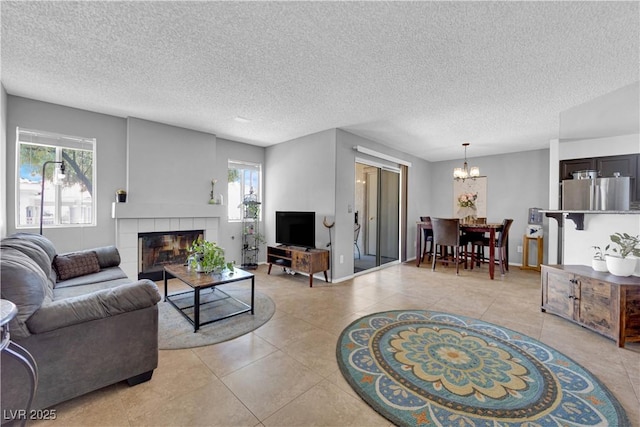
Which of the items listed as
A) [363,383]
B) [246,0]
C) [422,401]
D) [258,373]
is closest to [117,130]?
[246,0]

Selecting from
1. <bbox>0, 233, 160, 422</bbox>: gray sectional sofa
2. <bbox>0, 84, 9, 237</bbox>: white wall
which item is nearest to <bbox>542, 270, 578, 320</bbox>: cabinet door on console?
<bbox>0, 233, 160, 422</bbox>: gray sectional sofa

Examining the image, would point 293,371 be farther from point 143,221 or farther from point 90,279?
point 143,221

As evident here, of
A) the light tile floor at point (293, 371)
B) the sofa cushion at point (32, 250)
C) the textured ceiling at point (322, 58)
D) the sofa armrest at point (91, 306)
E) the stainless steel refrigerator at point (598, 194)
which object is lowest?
the light tile floor at point (293, 371)

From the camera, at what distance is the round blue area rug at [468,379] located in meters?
1.54

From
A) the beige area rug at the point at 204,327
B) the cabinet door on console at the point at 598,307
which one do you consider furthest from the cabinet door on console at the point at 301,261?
the cabinet door on console at the point at 598,307

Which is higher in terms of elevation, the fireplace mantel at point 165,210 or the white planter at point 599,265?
the fireplace mantel at point 165,210

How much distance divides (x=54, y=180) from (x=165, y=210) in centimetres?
128

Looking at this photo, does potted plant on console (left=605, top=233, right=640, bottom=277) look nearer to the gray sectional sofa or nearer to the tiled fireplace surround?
the gray sectional sofa

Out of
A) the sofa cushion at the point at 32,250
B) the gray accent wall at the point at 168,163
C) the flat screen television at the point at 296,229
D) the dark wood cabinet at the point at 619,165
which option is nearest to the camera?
the sofa cushion at the point at 32,250

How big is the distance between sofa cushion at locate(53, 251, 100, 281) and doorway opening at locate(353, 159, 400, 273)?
153 inches

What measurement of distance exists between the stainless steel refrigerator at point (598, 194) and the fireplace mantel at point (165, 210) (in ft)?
16.1

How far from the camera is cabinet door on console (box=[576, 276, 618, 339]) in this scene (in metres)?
2.40

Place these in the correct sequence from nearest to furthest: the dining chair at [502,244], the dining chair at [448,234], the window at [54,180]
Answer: the window at [54,180]
the dining chair at [502,244]
the dining chair at [448,234]

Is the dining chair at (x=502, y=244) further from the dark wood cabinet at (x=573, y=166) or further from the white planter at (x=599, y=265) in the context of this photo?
the white planter at (x=599, y=265)
